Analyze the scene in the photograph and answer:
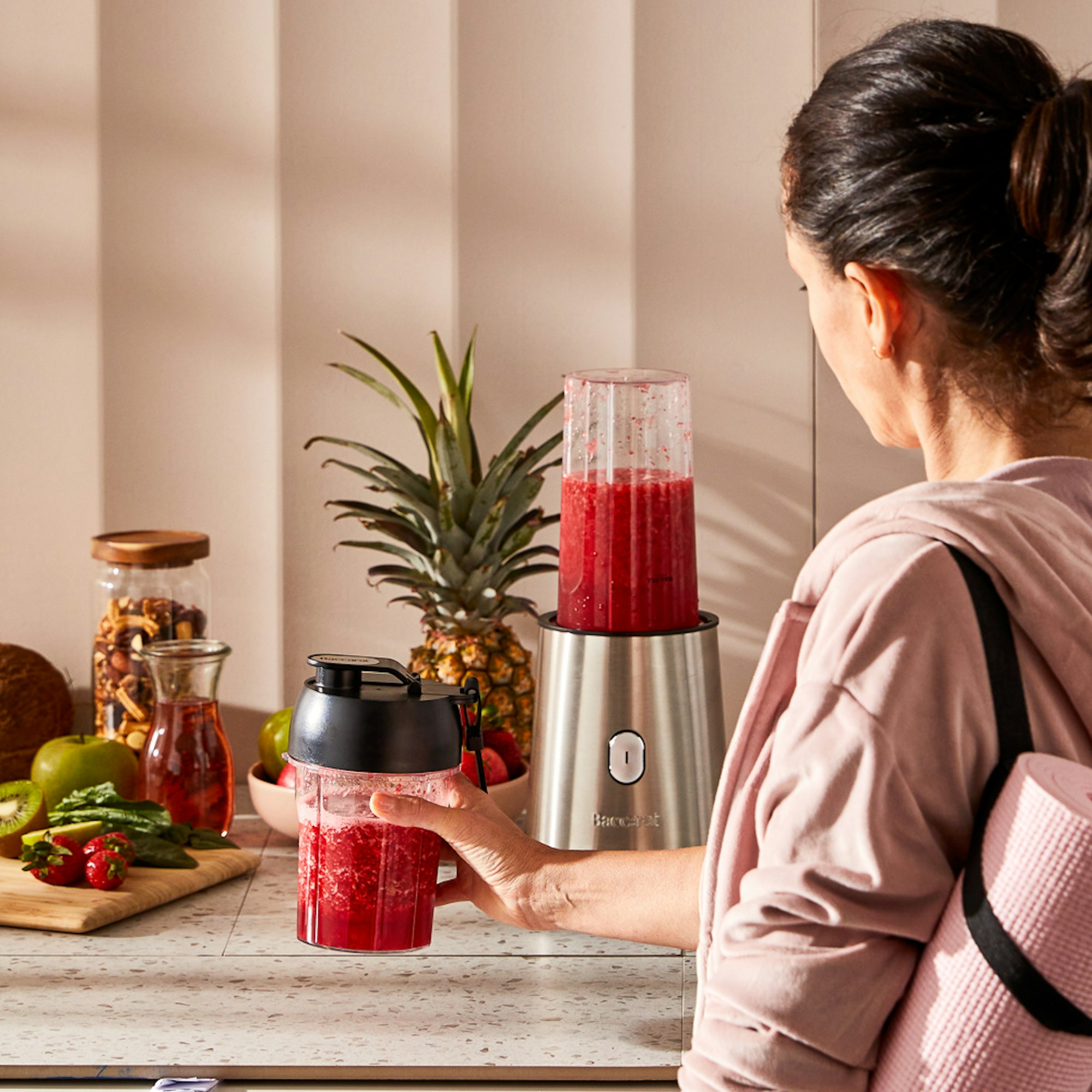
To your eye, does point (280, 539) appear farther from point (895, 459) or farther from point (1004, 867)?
point (1004, 867)

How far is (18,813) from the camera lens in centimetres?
157

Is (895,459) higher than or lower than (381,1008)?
higher

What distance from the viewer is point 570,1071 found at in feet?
3.56

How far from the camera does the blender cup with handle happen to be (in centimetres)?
96

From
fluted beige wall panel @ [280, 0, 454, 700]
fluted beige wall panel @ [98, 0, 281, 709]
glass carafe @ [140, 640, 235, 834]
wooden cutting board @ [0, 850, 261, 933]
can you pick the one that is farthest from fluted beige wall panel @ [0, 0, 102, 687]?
wooden cutting board @ [0, 850, 261, 933]

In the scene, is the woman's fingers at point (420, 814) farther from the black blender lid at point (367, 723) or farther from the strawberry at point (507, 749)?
the strawberry at point (507, 749)

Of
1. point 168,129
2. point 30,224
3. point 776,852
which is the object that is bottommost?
point 776,852

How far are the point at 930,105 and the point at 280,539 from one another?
1348 millimetres

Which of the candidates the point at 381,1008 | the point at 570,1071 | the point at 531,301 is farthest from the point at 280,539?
the point at 570,1071

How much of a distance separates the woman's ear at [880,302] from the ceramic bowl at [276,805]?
103 centimetres

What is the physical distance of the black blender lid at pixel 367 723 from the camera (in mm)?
957

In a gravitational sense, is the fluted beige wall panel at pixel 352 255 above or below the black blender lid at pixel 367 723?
above

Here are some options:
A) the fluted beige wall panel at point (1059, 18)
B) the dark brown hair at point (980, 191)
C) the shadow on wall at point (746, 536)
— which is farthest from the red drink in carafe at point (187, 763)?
the fluted beige wall panel at point (1059, 18)

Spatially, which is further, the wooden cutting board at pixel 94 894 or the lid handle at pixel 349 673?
the wooden cutting board at pixel 94 894
